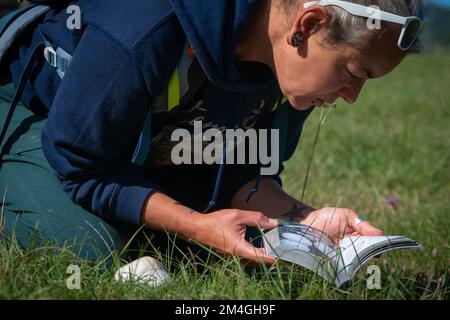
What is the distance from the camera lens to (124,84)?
187 cm

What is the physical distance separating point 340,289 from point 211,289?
322 millimetres

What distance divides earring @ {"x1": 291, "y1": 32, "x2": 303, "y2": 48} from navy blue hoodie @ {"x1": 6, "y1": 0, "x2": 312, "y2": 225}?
0.14 metres

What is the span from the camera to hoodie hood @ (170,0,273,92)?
6.11ft

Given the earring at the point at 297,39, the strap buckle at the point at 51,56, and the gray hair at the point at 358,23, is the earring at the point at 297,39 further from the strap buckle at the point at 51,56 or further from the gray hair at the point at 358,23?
the strap buckle at the point at 51,56

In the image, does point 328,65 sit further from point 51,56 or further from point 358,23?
point 51,56

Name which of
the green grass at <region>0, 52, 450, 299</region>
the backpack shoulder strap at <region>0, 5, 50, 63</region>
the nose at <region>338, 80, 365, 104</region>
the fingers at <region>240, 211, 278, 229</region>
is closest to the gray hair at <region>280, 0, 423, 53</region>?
the nose at <region>338, 80, 365, 104</region>

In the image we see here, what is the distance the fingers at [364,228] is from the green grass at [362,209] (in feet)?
0.34

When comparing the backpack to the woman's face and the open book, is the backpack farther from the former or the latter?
the open book

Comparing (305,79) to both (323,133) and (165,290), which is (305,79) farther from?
(323,133)

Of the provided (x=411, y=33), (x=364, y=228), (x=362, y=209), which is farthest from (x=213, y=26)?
(x=362, y=209)

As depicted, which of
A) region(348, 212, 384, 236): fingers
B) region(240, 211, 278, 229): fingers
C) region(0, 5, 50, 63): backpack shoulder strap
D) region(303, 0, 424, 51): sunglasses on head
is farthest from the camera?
region(0, 5, 50, 63): backpack shoulder strap

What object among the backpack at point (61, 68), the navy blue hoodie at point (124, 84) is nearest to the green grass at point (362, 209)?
the navy blue hoodie at point (124, 84)

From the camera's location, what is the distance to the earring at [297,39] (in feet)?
6.11
